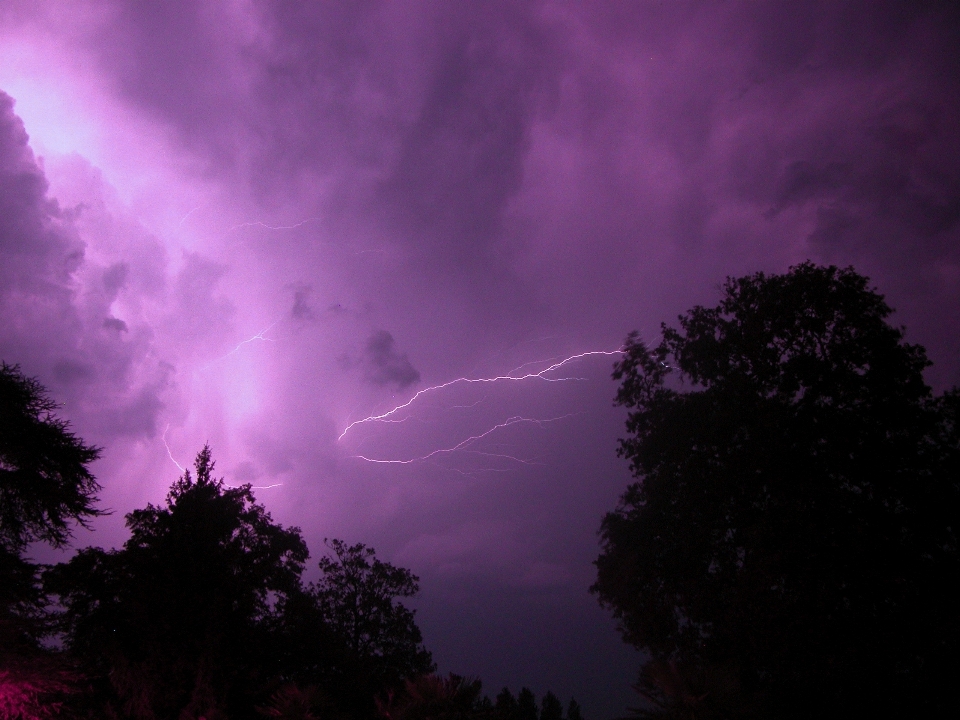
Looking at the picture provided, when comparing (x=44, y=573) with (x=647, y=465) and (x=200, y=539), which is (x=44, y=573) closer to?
(x=200, y=539)

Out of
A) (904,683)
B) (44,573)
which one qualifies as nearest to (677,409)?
(904,683)

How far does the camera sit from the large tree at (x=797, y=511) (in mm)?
11086

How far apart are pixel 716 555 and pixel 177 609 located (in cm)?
1441

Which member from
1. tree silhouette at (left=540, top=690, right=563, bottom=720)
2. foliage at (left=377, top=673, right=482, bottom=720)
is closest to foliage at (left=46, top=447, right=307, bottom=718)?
foliage at (left=377, top=673, right=482, bottom=720)

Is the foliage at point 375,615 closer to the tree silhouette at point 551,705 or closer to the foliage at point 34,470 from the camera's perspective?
the foliage at point 34,470

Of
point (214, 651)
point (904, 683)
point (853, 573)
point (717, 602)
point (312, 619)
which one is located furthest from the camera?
point (312, 619)

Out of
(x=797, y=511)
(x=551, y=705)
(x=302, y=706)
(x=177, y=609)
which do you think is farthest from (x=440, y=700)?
(x=551, y=705)

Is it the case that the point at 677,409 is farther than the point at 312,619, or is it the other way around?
the point at 312,619

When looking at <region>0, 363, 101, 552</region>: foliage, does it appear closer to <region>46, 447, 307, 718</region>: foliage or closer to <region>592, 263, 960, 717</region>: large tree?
<region>46, 447, 307, 718</region>: foliage

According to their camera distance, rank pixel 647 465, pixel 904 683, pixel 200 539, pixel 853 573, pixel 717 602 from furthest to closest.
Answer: pixel 200 539 → pixel 647 465 → pixel 717 602 → pixel 853 573 → pixel 904 683

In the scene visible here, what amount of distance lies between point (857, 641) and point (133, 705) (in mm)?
16763

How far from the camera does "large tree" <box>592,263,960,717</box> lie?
36.4 feet

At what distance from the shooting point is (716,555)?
1435 centimetres

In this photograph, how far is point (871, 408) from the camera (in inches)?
527
